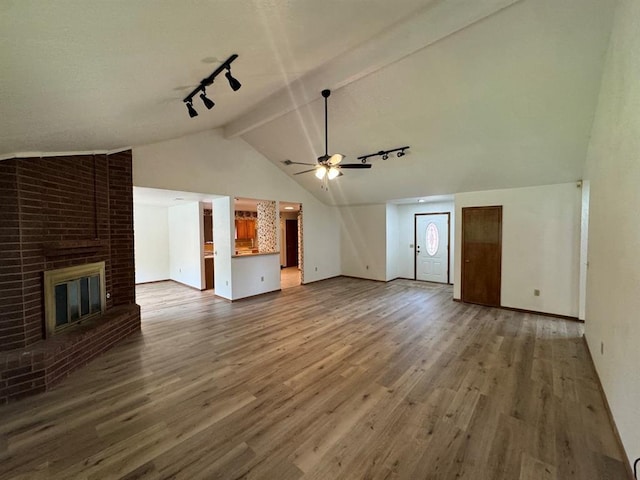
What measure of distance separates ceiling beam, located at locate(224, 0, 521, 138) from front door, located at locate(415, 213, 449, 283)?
5115 mm

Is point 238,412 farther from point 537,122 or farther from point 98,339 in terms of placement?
point 537,122

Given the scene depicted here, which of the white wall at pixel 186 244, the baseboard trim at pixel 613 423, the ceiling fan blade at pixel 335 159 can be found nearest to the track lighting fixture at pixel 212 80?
the ceiling fan blade at pixel 335 159

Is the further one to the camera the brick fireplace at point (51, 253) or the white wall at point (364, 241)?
the white wall at point (364, 241)

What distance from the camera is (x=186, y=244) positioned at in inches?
278

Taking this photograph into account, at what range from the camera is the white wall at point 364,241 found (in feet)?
24.6

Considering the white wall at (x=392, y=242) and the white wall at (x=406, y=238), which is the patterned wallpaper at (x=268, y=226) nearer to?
the white wall at (x=392, y=242)

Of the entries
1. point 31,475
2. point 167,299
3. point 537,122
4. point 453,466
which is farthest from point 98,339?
point 537,122

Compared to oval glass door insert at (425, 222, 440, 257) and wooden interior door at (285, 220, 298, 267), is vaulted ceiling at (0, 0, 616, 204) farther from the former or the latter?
wooden interior door at (285, 220, 298, 267)

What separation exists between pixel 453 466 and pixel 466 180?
15.2 feet

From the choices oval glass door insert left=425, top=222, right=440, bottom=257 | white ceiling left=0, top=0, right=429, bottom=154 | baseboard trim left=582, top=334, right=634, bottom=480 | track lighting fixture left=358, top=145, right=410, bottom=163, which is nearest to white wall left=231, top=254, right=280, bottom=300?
track lighting fixture left=358, top=145, right=410, bottom=163

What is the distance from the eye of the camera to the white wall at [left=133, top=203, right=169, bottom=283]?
7.25 meters

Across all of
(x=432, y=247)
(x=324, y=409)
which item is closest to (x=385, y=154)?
(x=432, y=247)

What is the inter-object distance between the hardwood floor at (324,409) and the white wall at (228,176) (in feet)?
8.51

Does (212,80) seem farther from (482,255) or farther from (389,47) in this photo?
(482,255)
